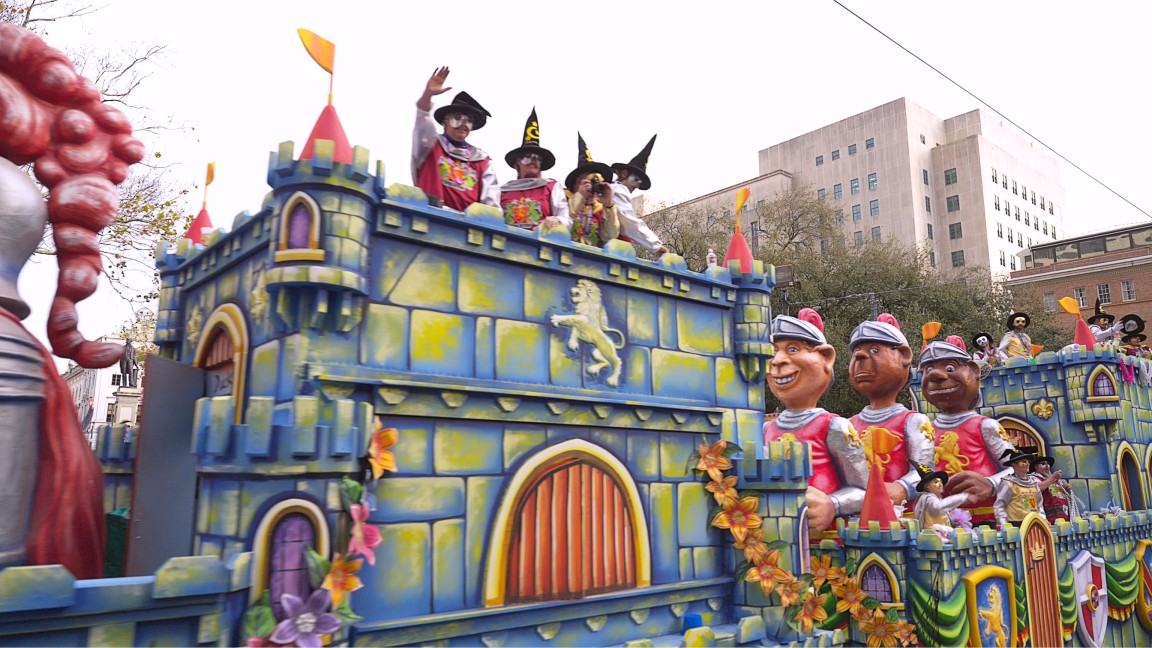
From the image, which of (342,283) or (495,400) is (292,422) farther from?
(495,400)

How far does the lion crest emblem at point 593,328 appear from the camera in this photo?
5152 millimetres

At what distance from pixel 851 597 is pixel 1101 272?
35.9 metres

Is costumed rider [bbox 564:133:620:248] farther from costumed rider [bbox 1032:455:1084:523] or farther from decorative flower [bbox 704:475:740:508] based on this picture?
costumed rider [bbox 1032:455:1084:523]

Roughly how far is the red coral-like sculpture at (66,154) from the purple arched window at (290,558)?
4.83ft

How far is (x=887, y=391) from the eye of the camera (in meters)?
9.51

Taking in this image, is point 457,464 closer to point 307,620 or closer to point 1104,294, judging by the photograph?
point 307,620

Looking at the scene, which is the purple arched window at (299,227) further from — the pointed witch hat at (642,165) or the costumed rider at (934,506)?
the costumed rider at (934,506)

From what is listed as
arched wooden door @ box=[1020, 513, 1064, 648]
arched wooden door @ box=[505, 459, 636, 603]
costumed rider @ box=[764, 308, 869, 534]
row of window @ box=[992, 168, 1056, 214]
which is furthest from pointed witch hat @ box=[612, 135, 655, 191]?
row of window @ box=[992, 168, 1056, 214]

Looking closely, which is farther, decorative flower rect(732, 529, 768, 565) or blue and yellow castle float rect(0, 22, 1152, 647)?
decorative flower rect(732, 529, 768, 565)

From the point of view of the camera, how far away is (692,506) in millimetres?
5715

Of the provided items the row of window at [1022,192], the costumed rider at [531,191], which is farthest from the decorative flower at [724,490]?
the row of window at [1022,192]

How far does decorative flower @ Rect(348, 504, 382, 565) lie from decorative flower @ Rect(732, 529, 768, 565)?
2.96m

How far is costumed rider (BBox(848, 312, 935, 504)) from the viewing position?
8789mm

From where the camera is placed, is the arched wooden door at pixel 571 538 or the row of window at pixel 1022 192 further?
the row of window at pixel 1022 192
